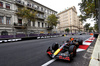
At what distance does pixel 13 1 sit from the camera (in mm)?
15922

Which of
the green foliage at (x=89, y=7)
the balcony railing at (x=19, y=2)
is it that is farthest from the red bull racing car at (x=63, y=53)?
the balcony railing at (x=19, y=2)

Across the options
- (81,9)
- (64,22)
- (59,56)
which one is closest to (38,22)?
(81,9)

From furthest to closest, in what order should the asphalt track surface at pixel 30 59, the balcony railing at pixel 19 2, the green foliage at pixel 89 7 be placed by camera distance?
the balcony railing at pixel 19 2 < the green foliage at pixel 89 7 < the asphalt track surface at pixel 30 59

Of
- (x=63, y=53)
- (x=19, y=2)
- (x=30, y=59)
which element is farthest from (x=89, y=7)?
(x=19, y=2)

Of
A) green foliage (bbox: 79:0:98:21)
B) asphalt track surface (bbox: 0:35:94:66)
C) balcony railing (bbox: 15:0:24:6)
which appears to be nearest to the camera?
asphalt track surface (bbox: 0:35:94:66)

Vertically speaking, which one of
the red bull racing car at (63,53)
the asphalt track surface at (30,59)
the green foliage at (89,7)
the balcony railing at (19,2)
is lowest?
the asphalt track surface at (30,59)

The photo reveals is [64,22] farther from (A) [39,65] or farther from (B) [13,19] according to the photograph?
(A) [39,65]

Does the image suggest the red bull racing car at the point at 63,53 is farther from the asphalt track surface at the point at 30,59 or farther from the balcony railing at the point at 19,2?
the balcony railing at the point at 19,2

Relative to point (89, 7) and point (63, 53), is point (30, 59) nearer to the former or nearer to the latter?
point (63, 53)

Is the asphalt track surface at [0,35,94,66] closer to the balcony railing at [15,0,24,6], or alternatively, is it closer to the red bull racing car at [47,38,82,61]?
the red bull racing car at [47,38,82,61]

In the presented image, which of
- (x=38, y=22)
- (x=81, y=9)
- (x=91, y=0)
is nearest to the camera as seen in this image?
(x=91, y=0)

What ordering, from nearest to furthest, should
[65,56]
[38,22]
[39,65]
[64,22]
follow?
[39,65] → [65,56] → [38,22] → [64,22]

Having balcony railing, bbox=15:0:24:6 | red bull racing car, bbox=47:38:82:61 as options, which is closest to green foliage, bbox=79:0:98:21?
red bull racing car, bbox=47:38:82:61

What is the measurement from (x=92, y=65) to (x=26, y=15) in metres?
14.8
